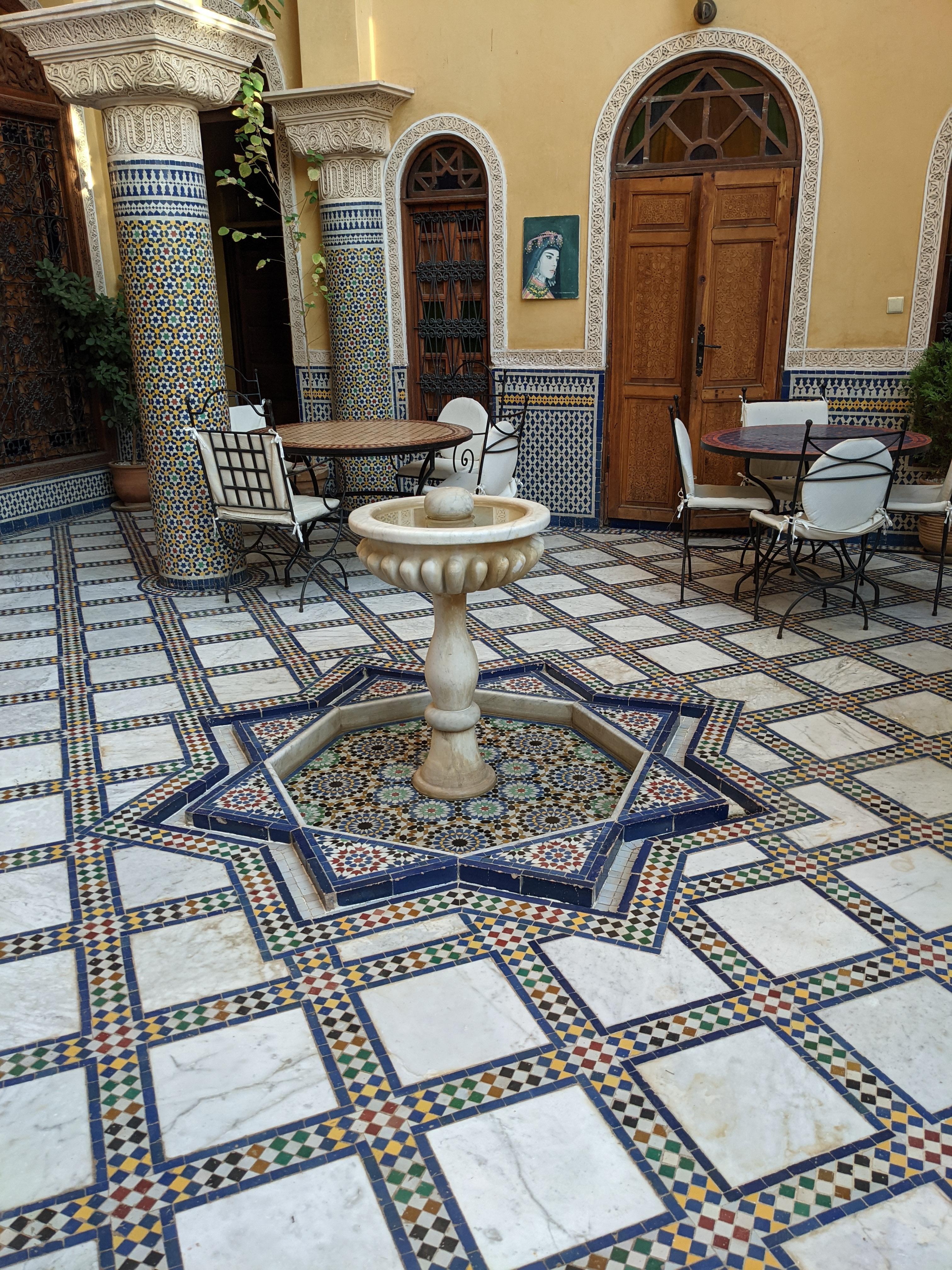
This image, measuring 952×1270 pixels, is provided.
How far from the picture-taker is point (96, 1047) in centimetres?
198

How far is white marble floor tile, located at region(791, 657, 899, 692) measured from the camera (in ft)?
12.3

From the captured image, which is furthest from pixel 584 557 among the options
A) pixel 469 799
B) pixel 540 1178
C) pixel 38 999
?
pixel 540 1178

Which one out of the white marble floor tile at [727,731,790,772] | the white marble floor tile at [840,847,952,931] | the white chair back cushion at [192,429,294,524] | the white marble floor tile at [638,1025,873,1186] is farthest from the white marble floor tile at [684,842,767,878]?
the white chair back cushion at [192,429,294,524]

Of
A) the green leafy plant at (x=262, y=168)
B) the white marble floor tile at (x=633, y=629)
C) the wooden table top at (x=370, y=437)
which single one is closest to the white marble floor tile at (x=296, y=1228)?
the white marble floor tile at (x=633, y=629)

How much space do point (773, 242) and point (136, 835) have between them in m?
4.71

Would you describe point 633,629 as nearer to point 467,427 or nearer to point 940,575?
point 940,575

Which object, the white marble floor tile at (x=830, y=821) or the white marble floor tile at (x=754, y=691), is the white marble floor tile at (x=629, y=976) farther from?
the white marble floor tile at (x=754, y=691)

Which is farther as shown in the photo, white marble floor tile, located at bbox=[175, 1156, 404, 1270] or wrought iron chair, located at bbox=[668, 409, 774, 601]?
wrought iron chair, located at bbox=[668, 409, 774, 601]

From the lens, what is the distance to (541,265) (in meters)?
6.05

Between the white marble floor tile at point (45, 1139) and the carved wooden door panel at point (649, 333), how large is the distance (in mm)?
5013

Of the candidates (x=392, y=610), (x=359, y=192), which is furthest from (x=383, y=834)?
(x=359, y=192)

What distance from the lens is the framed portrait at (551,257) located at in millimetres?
5945

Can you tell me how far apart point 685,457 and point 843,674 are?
51.2 inches

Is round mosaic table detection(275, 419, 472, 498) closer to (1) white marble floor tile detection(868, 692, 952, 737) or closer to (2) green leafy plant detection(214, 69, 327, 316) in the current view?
(2) green leafy plant detection(214, 69, 327, 316)
